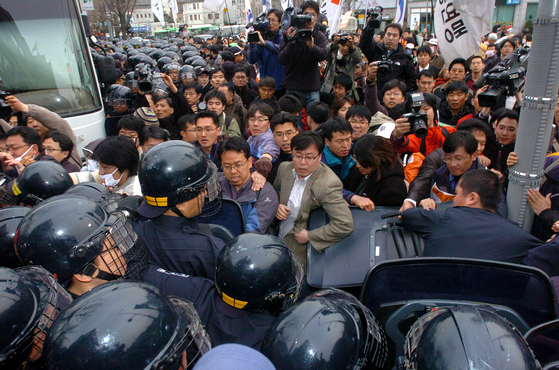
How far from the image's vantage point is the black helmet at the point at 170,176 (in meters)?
2.02

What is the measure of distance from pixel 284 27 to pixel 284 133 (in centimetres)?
249

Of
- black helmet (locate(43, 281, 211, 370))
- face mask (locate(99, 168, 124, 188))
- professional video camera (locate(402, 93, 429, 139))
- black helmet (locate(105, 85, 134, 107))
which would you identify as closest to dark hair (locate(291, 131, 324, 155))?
professional video camera (locate(402, 93, 429, 139))

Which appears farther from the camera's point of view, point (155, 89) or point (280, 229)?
point (155, 89)

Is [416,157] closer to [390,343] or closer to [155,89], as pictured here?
[390,343]


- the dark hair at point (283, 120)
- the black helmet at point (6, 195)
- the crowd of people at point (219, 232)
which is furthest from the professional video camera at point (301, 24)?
the black helmet at point (6, 195)

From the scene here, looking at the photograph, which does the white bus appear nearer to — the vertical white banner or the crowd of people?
the crowd of people

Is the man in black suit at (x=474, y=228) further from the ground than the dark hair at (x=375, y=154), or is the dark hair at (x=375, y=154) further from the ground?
the dark hair at (x=375, y=154)

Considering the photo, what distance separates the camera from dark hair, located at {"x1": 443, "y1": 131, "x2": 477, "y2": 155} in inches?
113

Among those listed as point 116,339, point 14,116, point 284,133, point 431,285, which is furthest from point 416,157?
point 14,116

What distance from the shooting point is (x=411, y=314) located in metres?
1.70

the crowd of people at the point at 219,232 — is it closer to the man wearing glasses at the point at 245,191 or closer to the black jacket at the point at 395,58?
the man wearing glasses at the point at 245,191

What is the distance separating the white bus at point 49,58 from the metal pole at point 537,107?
16.3 ft

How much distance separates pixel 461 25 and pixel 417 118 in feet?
5.74

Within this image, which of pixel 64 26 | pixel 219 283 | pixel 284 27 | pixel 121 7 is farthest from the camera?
pixel 121 7
